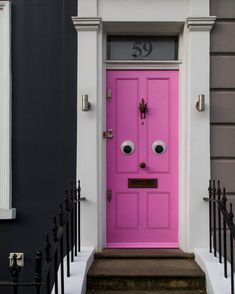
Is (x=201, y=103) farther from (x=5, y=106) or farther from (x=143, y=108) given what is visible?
(x=5, y=106)

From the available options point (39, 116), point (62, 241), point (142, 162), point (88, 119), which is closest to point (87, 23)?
point (88, 119)

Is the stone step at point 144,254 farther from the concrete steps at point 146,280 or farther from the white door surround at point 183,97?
the concrete steps at point 146,280

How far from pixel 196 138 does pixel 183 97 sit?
54 cm

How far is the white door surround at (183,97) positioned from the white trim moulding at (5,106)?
87 centimetres

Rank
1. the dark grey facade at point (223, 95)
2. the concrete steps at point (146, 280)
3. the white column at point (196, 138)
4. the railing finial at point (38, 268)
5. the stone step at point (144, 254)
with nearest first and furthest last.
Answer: the railing finial at point (38, 268) < the concrete steps at point (146, 280) < the stone step at point (144, 254) < the white column at point (196, 138) < the dark grey facade at point (223, 95)

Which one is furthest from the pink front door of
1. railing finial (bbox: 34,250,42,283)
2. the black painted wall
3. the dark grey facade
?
railing finial (bbox: 34,250,42,283)

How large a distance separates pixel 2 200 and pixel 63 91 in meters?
1.53

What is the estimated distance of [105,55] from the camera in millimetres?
5363

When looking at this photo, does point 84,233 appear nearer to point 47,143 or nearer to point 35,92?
point 47,143

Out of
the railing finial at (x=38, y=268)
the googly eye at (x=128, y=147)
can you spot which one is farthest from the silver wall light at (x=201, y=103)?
the railing finial at (x=38, y=268)

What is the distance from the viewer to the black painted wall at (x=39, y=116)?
17.2 ft

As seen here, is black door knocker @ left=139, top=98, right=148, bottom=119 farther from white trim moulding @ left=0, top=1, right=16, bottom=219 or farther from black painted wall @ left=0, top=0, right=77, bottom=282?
white trim moulding @ left=0, top=1, right=16, bottom=219

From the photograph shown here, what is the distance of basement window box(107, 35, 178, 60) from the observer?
5441 millimetres

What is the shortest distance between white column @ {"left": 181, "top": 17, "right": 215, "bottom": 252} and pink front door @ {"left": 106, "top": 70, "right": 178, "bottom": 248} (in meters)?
0.24
